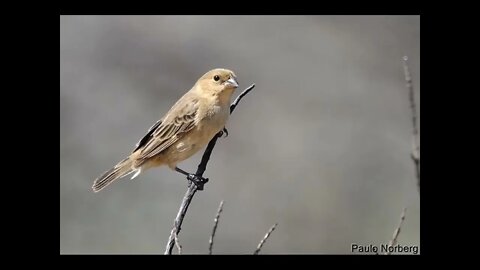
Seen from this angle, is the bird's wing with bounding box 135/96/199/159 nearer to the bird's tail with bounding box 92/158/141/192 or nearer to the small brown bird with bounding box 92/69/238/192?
the small brown bird with bounding box 92/69/238/192

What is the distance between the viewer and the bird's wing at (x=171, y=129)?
6684mm

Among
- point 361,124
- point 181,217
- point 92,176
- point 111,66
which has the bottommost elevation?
point 181,217

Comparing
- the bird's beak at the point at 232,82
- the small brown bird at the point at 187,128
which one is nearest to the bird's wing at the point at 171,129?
the small brown bird at the point at 187,128

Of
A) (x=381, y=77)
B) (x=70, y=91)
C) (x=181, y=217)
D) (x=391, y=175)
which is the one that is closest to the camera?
(x=181, y=217)

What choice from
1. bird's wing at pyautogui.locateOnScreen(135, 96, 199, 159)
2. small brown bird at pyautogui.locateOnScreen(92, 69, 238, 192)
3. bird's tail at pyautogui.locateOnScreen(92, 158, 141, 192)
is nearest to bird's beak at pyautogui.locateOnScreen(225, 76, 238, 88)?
small brown bird at pyautogui.locateOnScreen(92, 69, 238, 192)

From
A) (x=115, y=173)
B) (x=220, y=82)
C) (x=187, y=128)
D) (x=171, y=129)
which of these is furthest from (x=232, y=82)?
(x=115, y=173)

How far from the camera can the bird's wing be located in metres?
6.68

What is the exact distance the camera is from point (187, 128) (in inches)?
262

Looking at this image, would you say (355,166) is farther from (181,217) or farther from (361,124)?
(181,217)

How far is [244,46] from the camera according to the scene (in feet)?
43.5

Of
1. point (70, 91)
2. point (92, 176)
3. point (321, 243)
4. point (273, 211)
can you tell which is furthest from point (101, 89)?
point (321, 243)

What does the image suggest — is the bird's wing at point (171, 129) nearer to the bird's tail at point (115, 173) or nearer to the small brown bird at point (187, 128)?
the small brown bird at point (187, 128)

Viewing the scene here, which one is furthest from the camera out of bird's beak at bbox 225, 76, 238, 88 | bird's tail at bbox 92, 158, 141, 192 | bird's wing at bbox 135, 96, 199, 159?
Result: bird's tail at bbox 92, 158, 141, 192

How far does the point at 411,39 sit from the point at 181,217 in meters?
9.48
